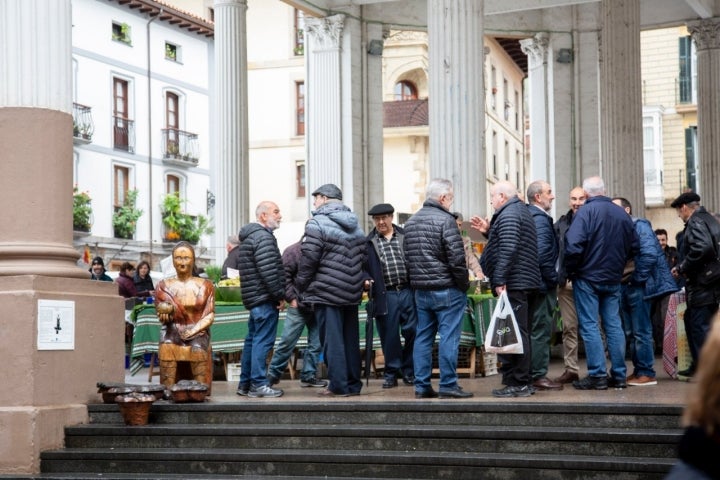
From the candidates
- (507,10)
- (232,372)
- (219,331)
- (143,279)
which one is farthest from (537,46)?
(219,331)

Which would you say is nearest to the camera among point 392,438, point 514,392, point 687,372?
point 392,438

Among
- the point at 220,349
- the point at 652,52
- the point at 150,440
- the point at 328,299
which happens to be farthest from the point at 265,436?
the point at 652,52

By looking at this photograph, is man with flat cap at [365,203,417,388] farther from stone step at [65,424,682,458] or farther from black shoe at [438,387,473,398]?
stone step at [65,424,682,458]

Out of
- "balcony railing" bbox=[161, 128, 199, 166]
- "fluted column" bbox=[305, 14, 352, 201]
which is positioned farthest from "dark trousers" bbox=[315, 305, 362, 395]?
"balcony railing" bbox=[161, 128, 199, 166]

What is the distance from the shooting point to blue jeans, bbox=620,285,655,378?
11.7 m

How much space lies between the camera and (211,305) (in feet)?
37.6

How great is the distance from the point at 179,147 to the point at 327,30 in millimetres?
27789

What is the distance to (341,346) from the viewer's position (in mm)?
11344

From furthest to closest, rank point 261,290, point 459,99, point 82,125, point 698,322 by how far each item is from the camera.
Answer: point 82,125, point 459,99, point 698,322, point 261,290

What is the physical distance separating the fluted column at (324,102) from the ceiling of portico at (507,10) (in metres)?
0.45

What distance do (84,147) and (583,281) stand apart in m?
37.4

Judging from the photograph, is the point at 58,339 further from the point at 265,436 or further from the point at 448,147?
the point at 448,147

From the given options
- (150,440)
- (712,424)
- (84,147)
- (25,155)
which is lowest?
(150,440)

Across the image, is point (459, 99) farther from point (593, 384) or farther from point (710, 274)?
point (593, 384)
